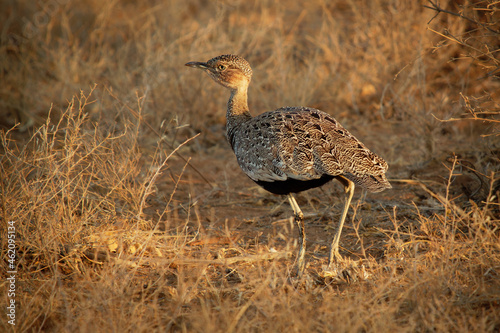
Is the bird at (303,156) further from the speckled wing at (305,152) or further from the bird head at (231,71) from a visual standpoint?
the bird head at (231,71)

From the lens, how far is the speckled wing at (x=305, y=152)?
3.39 metres

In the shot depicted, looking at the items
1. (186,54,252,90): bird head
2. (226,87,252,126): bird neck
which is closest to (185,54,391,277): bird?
(226,87,252,126): bird neck

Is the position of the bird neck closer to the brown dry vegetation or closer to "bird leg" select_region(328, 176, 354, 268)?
the brown dry vegetation

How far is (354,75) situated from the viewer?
21.8ft

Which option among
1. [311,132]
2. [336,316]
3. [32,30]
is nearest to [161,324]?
[336,316]

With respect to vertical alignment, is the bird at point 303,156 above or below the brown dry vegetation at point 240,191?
above

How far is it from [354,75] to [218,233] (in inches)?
131

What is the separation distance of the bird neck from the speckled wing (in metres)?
0.43

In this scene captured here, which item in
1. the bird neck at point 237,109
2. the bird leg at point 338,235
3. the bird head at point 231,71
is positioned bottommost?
the bird leg at point 338,235

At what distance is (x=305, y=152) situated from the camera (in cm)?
345

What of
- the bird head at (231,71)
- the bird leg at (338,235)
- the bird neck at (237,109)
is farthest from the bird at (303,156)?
the bird head at (231,71)

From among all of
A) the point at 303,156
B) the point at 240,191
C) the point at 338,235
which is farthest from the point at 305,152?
the point at 240,191

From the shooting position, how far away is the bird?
3.40 m

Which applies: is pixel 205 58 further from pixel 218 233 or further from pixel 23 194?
pixel 23 194
